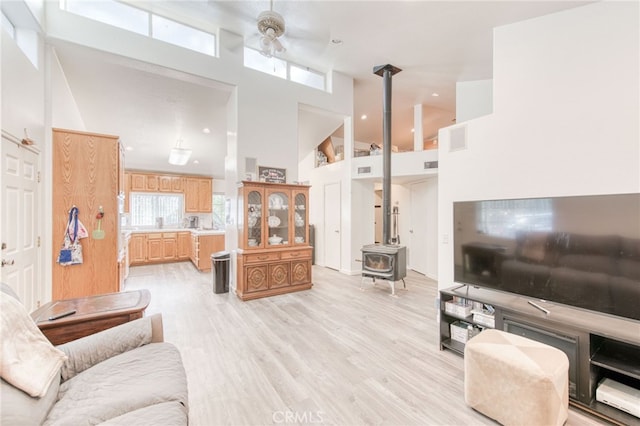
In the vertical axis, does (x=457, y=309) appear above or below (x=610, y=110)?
below

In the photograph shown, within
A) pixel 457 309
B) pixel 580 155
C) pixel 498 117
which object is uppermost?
pixel 498 117

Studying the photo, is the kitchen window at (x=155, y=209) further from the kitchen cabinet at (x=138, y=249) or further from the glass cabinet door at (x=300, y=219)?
the glass cabinet door at (x=300, y=219)

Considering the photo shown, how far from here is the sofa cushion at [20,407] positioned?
3.18 feet

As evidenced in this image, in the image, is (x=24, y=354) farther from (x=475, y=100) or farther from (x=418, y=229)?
(x=418, y=229)

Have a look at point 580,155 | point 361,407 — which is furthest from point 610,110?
point 361,407

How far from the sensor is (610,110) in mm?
2107

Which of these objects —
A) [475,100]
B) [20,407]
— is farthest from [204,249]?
[475,100]

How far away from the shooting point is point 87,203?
10.6ft

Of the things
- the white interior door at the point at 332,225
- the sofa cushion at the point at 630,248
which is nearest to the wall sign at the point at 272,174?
the white interior door at the point at 332,225

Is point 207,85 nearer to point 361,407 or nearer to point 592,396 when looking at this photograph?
point 361,407

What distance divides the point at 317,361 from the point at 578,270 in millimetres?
2234

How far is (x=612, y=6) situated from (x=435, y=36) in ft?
7.11

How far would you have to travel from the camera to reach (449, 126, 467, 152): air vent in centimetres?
298

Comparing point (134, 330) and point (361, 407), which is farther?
point (361, 407)
